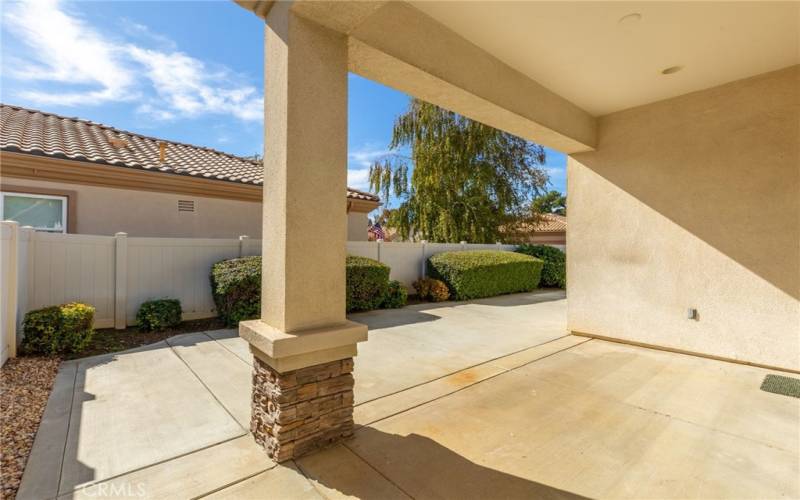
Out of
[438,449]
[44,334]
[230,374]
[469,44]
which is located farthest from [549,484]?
[44,334]

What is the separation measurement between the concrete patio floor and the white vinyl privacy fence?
145 cm

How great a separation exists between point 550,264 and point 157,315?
1260cm

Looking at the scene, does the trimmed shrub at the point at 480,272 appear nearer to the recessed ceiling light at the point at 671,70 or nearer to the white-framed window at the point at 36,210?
the recessed ceiling light at the point at 671,70

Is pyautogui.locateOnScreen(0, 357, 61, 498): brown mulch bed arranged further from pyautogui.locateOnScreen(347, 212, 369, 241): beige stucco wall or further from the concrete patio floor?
pyautogui.locateOnScreen(347, 212, 369, 241): beige stucco wall

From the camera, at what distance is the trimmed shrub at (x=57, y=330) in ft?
14.9

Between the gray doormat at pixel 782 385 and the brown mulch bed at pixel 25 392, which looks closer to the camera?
the brown mulch bed at pixel 25 392

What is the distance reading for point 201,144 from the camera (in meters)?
11.7

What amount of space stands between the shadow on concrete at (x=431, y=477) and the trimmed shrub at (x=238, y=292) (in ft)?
14.2

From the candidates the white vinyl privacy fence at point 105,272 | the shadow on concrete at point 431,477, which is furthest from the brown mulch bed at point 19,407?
the shadow on concrete at point 431,477

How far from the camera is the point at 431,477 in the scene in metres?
2.37

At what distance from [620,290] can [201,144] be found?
1246 cm

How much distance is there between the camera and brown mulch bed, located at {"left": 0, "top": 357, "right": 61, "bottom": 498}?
2370 millimetres

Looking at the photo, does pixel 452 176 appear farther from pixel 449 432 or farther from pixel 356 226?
pixel 449 432

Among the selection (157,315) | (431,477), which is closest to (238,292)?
(157,315)
